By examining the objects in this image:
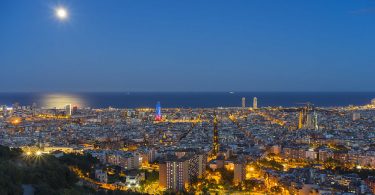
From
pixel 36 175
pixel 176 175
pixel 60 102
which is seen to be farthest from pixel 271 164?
pixel 60 102

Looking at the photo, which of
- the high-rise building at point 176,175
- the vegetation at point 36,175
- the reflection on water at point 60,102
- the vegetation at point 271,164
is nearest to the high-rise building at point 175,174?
the high-rise building at point 176,175

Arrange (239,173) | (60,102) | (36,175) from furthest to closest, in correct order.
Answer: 1. (60,102)
2. (239,173)
3. (36,175)

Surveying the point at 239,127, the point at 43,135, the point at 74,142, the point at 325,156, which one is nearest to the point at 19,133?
the point at 43,135

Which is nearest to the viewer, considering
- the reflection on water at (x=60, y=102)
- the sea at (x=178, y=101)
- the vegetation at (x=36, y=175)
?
the vegetation at (x=36, y=175)

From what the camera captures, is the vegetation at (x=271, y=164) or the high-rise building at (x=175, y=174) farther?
the vegetation at (x=271, y=164)

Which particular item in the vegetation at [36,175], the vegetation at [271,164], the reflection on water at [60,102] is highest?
the reflection on water at [60,102]

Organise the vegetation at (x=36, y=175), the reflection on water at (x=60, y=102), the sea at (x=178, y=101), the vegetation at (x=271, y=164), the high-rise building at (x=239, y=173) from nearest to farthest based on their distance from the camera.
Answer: the vegetation at (x=36, y=175) → the high-rise building at (x=239, y=173) → the vegetation at (x=271, y=164) → the reflection on water at (x=60, y=102) → the sea at (x=178, y=101)

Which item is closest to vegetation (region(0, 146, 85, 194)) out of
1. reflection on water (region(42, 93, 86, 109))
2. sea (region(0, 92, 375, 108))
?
reflection on water (region(42, 93, 86, 109))

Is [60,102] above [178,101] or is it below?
below

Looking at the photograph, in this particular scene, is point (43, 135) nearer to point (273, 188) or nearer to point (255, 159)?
point (255, 159)

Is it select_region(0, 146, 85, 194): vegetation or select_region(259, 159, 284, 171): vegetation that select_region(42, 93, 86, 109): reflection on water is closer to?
select_region(259, 159, 284, 171): vegetation

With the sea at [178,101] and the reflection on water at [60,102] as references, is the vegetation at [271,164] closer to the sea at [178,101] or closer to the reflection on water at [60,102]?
the sea at [178,101]

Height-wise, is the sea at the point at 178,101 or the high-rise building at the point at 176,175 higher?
the sea at the point at 178,101

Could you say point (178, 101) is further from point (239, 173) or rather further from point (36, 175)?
point (36, 175)
